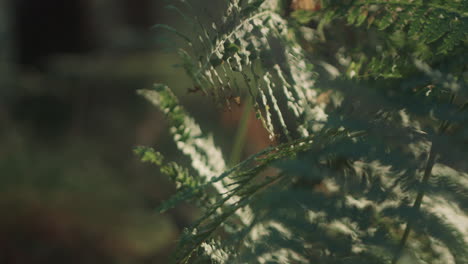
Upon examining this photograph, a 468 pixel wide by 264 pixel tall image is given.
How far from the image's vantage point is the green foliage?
0.34 metres

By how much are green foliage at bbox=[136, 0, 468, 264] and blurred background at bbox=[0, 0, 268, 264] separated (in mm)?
2273

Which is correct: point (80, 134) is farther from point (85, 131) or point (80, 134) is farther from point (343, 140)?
point (343, 140)

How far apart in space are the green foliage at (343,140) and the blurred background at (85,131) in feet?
7.46

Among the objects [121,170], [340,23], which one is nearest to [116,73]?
[121,170]

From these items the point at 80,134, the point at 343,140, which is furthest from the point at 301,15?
the point at 80,134

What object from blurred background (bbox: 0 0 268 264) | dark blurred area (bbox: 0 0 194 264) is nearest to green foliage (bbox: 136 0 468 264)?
blurred background (bbox: 0 0 268 264)

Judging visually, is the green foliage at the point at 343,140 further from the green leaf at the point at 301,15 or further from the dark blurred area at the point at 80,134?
the dark blurred area at the point at 80,134

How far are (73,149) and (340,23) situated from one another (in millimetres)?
4599

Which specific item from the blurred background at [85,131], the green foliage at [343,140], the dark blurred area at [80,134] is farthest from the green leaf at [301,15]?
the dark blurred area at [80,134]

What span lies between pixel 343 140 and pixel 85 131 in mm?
5119

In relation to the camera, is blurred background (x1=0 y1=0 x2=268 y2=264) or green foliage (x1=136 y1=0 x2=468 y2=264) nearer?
green foliage (x1=136 y1=0 x2=468 y2=264)

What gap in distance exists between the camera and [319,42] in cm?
68

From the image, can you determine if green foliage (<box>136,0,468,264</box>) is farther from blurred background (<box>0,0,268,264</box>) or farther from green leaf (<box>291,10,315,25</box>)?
blurred background (<box>0,0,268,264</box>)

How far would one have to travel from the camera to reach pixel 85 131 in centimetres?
523
